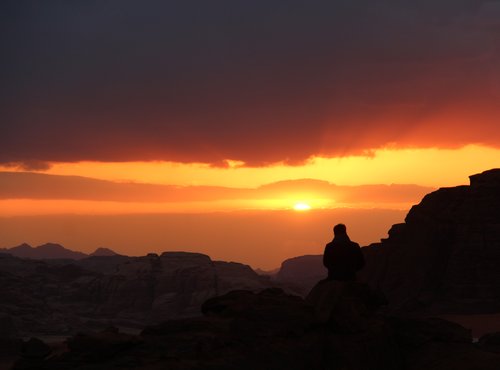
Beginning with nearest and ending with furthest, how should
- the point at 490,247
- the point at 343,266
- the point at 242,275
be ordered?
the point at 343,266
the point at 490,247
the point at 242,275

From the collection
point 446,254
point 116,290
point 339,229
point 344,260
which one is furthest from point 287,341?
point 116,290

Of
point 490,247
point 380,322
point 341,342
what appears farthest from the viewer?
point 490,247

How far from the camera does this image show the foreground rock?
Result: 813 inches

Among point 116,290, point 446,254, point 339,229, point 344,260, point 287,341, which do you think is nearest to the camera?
point 287,341

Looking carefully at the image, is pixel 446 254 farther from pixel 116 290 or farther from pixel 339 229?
pixel 116 290

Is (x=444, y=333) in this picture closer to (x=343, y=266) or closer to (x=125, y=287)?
(x=343, y=266)

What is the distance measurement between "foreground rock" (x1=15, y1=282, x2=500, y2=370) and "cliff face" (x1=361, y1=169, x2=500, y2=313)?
Answer: 53.9 metres

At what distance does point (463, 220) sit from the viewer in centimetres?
8562

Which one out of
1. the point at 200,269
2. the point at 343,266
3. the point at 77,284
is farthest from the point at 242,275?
the point at 343,266

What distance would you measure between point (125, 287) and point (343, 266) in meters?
133

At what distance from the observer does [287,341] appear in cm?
2270

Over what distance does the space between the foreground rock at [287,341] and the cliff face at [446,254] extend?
53903mm

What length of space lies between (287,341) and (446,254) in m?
66.9

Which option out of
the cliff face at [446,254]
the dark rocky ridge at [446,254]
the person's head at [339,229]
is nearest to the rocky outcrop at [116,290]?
the cliff face at [446,254]
